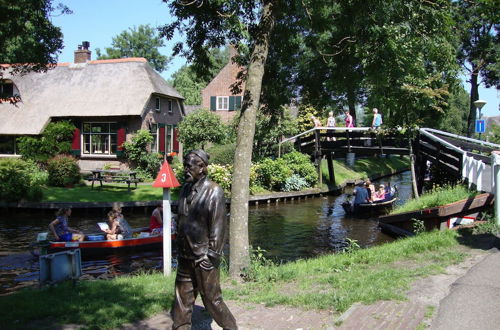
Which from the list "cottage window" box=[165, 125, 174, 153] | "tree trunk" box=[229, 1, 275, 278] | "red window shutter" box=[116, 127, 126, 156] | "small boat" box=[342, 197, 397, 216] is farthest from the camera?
"cottage window" box=[165, 125, 174, 153]

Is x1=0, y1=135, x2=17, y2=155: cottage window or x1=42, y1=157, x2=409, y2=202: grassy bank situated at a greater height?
x1=0, y1=135, x2=17, y2=155: cottage window

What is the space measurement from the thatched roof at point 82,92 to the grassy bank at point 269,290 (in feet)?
69.8

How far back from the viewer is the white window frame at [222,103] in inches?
1655

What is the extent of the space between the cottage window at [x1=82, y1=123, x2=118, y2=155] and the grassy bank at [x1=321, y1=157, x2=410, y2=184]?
13.6 m

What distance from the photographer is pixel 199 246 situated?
454 centimetres

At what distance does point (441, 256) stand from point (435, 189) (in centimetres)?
1008

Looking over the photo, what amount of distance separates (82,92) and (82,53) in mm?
4627

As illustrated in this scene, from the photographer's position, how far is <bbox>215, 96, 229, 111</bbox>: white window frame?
4203cm

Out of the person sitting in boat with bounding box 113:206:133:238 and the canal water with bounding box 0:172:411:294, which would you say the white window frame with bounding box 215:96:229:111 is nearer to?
the canal water with bounding box 0:172:411:294

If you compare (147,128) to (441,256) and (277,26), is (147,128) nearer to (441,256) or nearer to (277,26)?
(277,26)

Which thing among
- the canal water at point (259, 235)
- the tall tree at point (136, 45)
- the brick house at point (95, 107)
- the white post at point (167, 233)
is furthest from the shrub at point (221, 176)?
the tall tree at point (136, 45)

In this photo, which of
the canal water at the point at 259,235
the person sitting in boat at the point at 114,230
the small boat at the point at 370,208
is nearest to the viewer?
the canal water at the point at 259,235

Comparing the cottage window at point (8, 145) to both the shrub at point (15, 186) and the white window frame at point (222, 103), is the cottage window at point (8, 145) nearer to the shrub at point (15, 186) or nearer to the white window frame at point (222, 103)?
the shrub at point (15, 186)

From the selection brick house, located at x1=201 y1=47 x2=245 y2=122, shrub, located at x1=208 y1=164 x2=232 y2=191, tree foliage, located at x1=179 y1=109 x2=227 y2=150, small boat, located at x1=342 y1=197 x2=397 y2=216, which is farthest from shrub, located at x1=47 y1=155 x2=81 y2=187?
brick house, located at x1=201 y1=47 x2=245 y2=122
